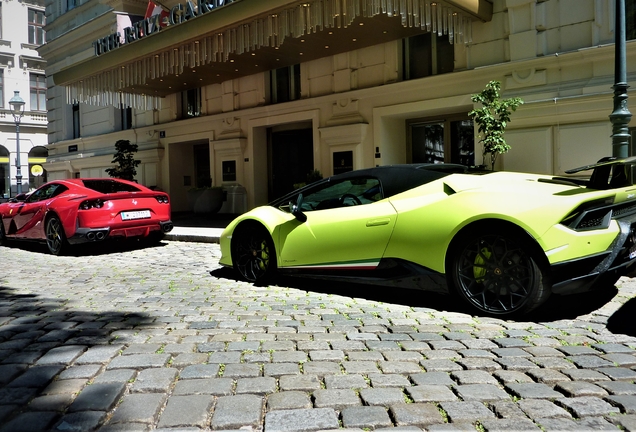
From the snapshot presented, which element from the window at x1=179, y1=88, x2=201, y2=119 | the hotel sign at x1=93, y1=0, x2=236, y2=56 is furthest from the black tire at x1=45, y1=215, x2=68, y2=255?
the window at x1=179, y1=88, x2=201, y2=119

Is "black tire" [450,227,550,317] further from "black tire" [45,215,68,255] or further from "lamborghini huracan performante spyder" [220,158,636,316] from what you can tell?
"black tire" [45,215,68,255]

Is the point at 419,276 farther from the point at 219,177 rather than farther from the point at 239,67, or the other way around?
the point at 219,177

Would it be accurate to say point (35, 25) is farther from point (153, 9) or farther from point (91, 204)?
point (91, 204)

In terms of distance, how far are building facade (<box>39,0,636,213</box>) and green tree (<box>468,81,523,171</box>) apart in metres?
0.53

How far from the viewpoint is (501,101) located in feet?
36.4

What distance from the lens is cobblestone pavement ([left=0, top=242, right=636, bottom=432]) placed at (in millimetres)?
2559

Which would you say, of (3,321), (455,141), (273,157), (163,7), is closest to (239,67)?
(273,157)

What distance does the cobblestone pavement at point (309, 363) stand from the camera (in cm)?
256

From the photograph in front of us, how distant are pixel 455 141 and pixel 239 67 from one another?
22.8 ft

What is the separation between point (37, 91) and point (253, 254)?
41.0 m

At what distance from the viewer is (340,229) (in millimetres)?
5375

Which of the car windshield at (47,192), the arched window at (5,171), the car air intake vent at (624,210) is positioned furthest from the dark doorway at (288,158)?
the arched window at (5,171)

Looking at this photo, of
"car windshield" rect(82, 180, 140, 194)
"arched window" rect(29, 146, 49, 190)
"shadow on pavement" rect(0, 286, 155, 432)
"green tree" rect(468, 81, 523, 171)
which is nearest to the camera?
"shadow on pavement" rect(0, 286, 155, 432)

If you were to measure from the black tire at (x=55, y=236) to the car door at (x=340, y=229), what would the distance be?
18.6 feet
